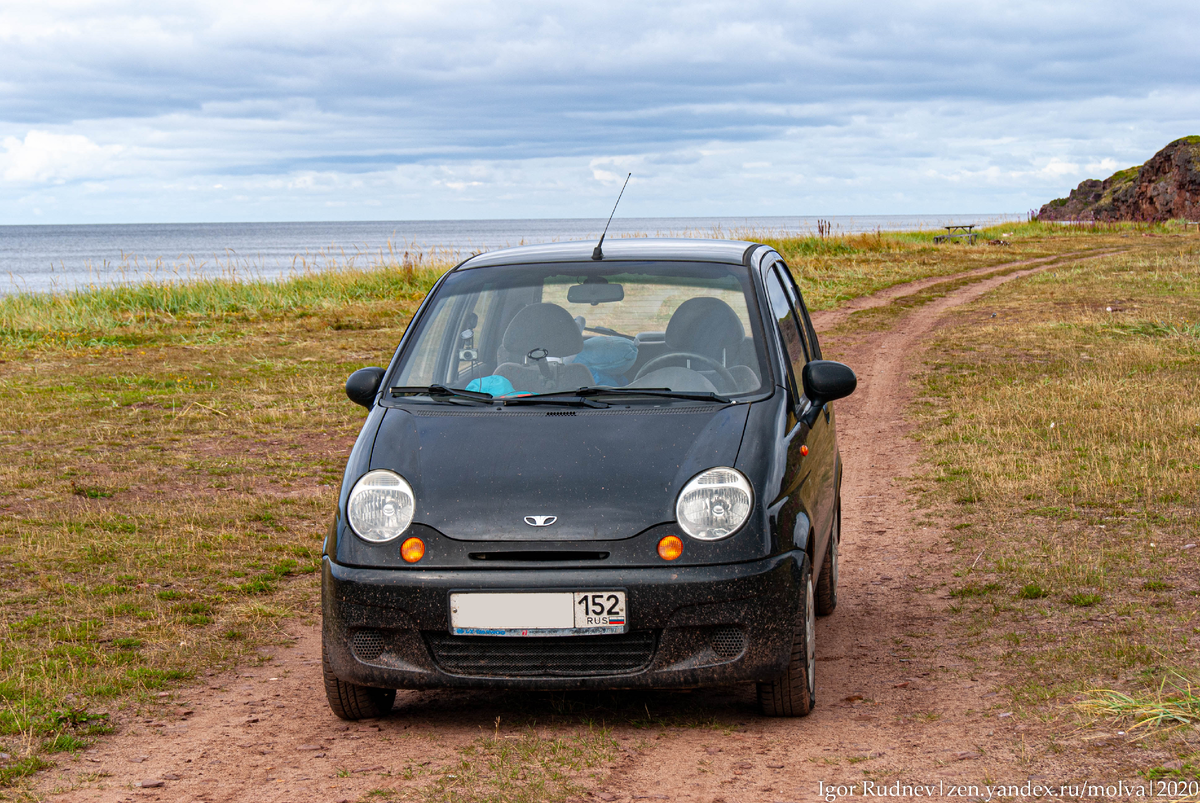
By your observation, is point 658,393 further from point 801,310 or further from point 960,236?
point 960,236

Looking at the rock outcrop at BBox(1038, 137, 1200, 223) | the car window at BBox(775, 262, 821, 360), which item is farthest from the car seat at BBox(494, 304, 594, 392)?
the rock outcrop at BBox(1038, 137, 1200, 223)

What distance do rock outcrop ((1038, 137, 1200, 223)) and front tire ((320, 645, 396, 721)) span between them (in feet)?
230

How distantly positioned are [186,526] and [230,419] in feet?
14.8

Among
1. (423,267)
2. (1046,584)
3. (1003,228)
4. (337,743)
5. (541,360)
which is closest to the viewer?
(337,743)

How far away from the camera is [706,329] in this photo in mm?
4832

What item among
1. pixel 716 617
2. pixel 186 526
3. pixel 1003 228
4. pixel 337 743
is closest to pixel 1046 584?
pixel 716 617

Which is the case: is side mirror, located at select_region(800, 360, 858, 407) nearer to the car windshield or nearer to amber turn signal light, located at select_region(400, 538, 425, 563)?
the car windshield

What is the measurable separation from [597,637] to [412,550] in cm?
67

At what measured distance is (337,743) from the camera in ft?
13.0

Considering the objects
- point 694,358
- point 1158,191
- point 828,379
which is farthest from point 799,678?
point 1158,191

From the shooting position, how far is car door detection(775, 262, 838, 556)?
15.1 feet

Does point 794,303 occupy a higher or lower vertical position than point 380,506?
higher

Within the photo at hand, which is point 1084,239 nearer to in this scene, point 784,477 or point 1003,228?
point 1003,228

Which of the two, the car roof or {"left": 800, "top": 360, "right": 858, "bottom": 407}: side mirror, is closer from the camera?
{"left": 800, "top": 360, "right": 858, "bottom": 407}: side mirror
